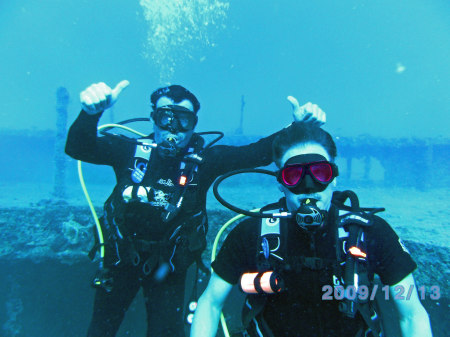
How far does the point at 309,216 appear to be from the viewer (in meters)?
1.68

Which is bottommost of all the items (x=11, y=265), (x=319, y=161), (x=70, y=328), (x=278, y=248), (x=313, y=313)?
(x=70, y=328)

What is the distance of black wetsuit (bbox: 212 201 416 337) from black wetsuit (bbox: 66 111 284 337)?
1201 mm

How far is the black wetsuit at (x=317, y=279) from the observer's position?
1666 mm

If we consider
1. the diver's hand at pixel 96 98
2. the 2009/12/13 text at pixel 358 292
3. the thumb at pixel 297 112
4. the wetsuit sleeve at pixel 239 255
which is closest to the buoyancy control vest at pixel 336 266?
the 2009/12/13 text at pixel 358 292

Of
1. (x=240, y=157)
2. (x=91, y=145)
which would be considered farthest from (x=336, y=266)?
(x=91, y=145)

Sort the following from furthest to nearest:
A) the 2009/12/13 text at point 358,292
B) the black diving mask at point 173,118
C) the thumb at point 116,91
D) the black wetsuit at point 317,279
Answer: the black diving mask at point 173,118 → the thumb at point 116,91 → the black wetsuit at point 317,279 → the 2009/12/13 text at point 358,292

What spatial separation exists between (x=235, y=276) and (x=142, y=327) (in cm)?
491

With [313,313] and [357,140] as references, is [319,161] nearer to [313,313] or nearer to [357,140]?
[313,313]

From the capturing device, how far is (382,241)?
171cm

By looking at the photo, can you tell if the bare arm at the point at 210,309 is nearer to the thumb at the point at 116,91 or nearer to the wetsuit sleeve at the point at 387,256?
the wetsuit sleeve at the point at 387,256

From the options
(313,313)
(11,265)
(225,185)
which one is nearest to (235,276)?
(313,313)

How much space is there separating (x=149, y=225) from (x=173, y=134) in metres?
1.05

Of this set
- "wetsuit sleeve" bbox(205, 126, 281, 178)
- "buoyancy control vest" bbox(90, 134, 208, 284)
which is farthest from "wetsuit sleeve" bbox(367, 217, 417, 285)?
"buoyancy control vest" bbox(90, 134, 208, 284)

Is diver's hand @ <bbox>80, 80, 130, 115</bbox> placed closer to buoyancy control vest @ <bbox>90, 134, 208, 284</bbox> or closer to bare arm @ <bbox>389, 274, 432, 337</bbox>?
buoyancy control vest @ <bbox>90, 134, 208, 284</bbox>
